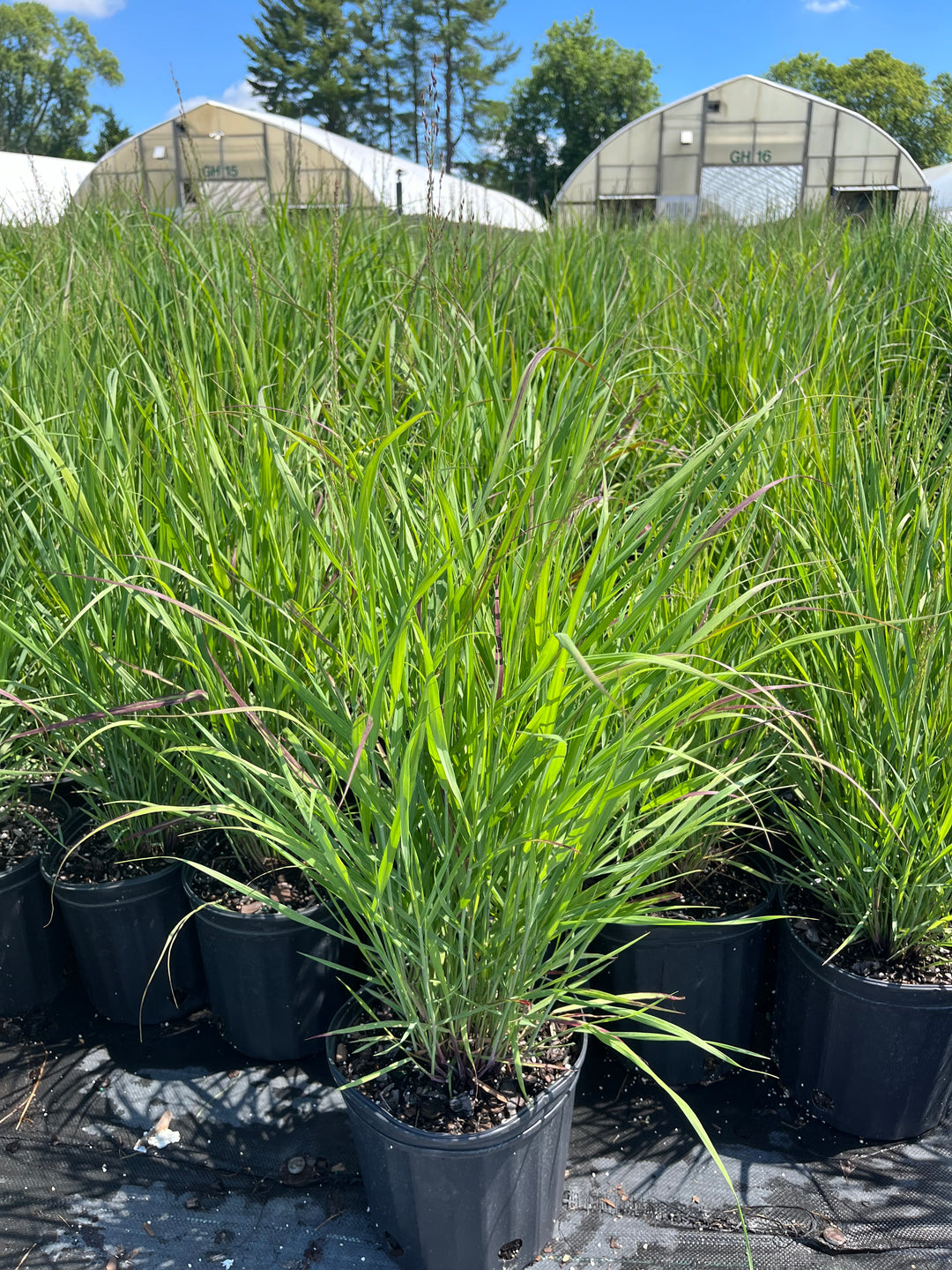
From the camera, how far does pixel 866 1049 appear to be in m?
1.28

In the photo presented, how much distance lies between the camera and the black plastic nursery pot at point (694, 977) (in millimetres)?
1376

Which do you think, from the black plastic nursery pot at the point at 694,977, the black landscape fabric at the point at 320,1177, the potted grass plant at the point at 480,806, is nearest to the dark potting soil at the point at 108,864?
the black landscape fabric at the point at 320,1177

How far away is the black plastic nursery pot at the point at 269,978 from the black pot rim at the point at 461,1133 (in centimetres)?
31

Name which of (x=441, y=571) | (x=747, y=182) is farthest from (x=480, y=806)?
(x=747, y=182)

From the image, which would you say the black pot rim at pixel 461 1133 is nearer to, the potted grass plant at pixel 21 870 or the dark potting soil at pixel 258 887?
the dark potting soil at pixel 258 887

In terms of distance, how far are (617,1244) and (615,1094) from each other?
247 mm

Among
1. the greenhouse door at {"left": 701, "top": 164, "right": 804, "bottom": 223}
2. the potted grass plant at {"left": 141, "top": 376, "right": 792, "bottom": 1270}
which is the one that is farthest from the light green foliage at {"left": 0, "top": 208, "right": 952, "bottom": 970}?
the greenhouse door at {"left": 701, "top": 164, "right": 804, "bottom": 223}

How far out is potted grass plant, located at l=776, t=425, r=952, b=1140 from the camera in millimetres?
1215

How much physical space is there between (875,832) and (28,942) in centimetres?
151

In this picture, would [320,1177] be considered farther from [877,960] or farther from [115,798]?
[877,960]

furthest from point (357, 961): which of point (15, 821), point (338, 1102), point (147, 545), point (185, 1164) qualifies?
point (147, 545)

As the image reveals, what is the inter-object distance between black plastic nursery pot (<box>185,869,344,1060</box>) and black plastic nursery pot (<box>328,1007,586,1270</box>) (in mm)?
274

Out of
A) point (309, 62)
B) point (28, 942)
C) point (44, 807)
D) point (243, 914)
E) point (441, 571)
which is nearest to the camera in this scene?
point (441, 571)

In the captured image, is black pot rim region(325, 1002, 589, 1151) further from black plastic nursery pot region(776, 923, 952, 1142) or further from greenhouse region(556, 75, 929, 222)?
greenhouse region(556, 75, 929, 222)
